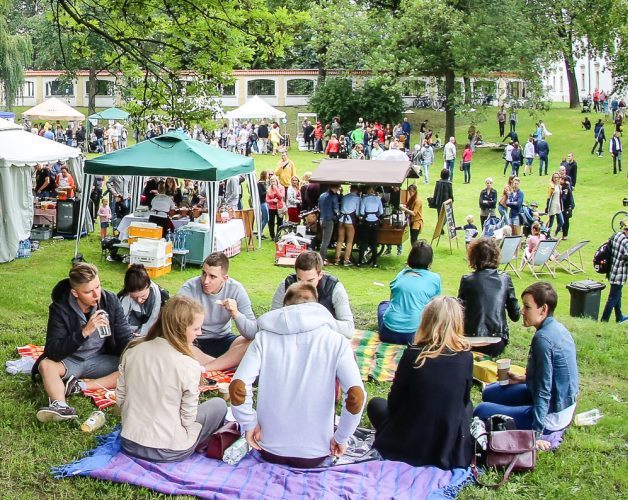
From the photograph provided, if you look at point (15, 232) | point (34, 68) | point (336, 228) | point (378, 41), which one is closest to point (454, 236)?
point (336, 228)

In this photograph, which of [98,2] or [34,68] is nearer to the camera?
[98,2]

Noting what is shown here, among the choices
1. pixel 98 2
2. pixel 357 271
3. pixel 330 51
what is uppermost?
pixel 330 51

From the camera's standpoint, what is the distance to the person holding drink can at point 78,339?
6.35 metres

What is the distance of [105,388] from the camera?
6926mm

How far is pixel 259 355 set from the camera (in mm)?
5117

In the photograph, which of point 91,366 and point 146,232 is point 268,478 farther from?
point 146,232

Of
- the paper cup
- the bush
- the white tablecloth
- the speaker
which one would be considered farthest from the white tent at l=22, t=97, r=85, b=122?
the paper cup

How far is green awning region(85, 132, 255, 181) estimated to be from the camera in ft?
48.2

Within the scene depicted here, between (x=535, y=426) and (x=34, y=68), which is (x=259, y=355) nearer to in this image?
(x=535, y=426)

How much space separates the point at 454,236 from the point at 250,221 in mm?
4407

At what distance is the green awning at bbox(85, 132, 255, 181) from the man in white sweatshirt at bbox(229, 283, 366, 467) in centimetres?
971

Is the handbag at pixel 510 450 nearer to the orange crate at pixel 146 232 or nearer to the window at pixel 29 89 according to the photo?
the orange crate at pixel 146 232

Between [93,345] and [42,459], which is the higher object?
[93,345]

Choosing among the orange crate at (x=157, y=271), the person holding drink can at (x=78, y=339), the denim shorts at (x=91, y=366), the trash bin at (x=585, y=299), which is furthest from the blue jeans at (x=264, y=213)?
the person holding drink can at (x=78, y=339)
